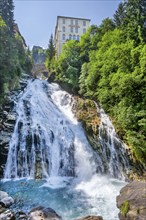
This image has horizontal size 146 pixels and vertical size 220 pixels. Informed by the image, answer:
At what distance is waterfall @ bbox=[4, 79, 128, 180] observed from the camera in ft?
50.5

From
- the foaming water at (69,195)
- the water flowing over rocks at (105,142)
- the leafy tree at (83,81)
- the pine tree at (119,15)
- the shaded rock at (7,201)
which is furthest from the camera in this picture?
the pine tree at (119,15)

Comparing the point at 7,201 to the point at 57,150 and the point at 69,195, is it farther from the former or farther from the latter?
the point at 57,150

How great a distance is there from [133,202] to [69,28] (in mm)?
57731

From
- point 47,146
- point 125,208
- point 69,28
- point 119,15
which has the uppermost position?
point 69,28

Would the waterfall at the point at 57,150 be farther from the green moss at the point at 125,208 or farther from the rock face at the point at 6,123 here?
the green moss at the point at 125,208

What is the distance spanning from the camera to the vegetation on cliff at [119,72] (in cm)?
1748

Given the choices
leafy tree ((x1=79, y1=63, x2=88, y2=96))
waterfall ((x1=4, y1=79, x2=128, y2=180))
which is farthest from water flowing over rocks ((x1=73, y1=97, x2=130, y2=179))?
leafy tree ((x1=79, y1=63, x2=88, y2=96))

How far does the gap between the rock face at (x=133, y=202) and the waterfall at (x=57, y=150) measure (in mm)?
6769

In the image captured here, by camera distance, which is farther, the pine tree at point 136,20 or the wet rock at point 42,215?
the pine tree at point 136,20

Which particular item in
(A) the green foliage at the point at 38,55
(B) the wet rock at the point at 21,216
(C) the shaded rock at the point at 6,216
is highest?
(A) the green foliage at the point at 38,55

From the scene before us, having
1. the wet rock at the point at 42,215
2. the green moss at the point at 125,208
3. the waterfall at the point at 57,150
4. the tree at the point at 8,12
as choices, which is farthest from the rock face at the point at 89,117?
the tree at the point at 8,12

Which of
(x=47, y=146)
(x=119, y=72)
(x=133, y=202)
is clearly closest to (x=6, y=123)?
(x=47, y=146)

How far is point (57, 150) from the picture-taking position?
1705 centimetres

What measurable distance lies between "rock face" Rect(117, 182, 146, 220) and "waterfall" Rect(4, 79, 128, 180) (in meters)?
6.77
